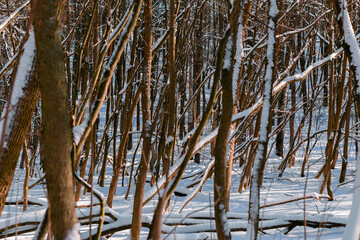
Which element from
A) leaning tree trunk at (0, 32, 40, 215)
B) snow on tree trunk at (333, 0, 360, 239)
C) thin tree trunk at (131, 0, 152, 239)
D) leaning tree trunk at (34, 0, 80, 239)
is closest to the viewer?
leaning tree trunk at (34, 0, 80, 239)

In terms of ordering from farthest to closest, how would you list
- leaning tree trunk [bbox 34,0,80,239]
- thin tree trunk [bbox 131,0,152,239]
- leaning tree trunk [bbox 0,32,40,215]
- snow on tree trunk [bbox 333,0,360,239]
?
thin tree trunk [bbox 131,0,152,239]
snow on tree trunk [bbox 333,0,360,239]
leaning tree trunk [bbox 0,32,40,215]
leaning tree trunk [bbox 34,0,80,239]

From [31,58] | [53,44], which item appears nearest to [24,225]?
[31,58]

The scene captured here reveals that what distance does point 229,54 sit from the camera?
1470 mm

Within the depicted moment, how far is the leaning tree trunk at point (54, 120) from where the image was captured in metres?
0.89

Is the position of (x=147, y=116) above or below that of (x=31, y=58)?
below

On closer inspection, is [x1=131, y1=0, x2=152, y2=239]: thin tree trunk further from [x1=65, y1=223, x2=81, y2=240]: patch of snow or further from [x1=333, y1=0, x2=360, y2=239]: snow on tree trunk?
[x1=65, y1=223, x2=81, y2=240]: patch of snow

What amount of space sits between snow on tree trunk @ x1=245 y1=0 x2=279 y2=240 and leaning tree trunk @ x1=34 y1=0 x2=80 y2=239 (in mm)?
943

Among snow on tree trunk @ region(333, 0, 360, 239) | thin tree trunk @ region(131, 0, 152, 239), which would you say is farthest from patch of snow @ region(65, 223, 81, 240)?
thin tree trunk @ region(131, 0, 152, 239)

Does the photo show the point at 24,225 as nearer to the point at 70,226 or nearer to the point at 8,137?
the point at 8,137

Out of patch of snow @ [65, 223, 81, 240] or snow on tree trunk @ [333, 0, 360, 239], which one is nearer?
patch of snow @ [65, 223, 81, 240]

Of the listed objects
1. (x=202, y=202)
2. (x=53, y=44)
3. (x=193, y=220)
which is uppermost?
(x=53, y=44)

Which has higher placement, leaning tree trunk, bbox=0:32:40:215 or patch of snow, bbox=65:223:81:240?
leaning tree trunk, bbox=0:32:40:215

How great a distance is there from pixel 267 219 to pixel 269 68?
1549 millimetres

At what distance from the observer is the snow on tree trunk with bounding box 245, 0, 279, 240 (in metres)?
1.60
